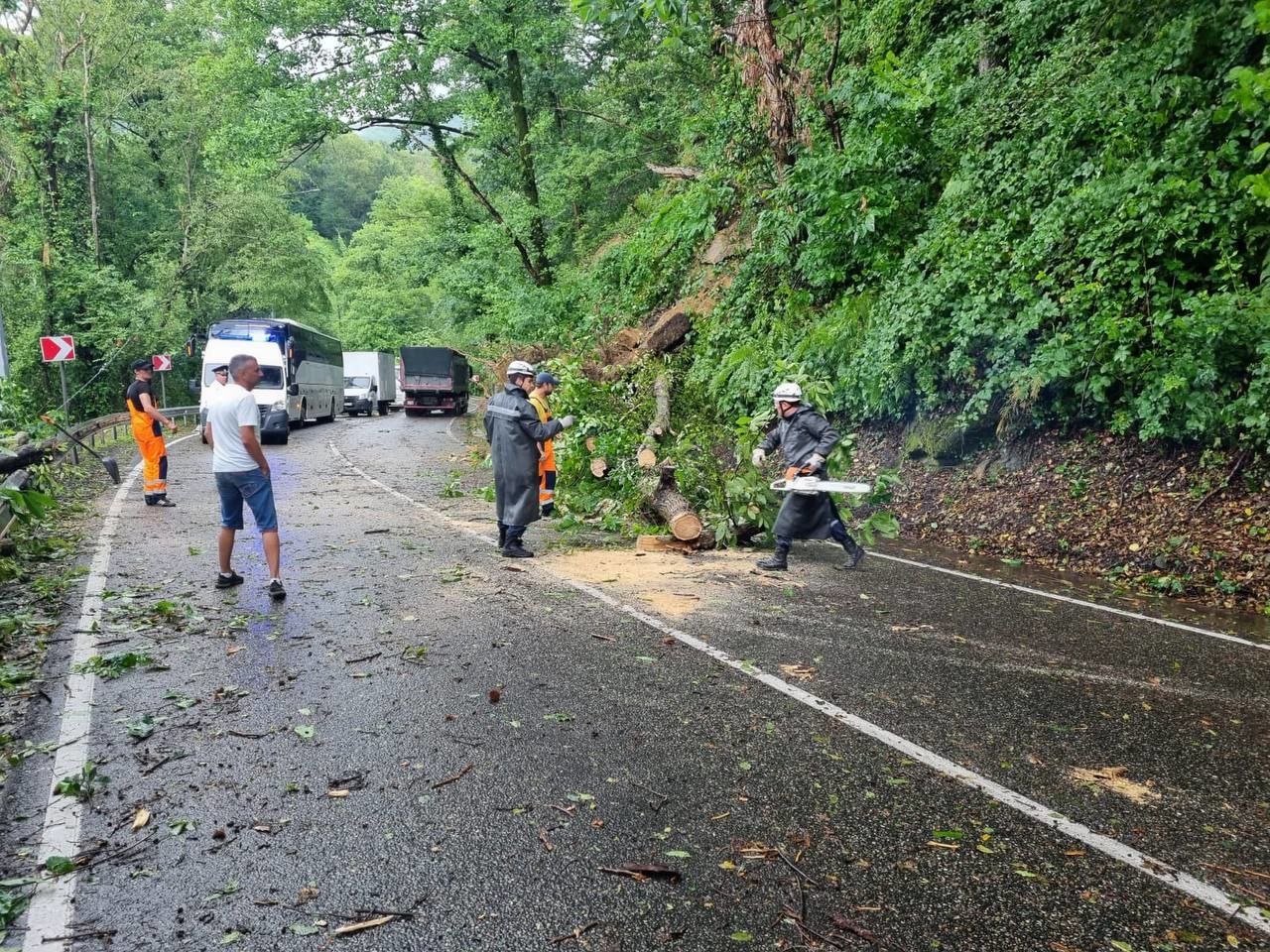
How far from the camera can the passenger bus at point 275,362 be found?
23.0 m

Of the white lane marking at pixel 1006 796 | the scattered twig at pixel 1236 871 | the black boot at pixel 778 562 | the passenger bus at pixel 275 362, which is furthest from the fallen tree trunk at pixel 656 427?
the passenger bus at pixel 275 362

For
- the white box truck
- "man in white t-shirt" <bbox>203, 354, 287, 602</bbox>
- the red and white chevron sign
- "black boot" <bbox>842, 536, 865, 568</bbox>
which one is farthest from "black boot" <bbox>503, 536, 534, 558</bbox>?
the white box truck

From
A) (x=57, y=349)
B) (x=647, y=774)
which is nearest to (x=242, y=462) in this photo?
(x=647, y=774)

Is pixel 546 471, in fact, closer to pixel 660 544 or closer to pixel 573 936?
pixel 660 544

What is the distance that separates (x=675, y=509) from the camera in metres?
9.00

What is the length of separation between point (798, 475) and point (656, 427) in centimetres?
307

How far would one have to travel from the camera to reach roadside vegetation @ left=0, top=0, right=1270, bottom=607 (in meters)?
8.46

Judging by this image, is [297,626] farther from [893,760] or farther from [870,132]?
[870,132]

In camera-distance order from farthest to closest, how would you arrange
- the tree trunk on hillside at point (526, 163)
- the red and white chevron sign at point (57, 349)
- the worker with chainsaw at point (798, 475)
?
the tree trunk on hillside at point (526, 163) < the red and white chevron sign at point (57, 349) < the worker with chainsaw at point (798, 475)

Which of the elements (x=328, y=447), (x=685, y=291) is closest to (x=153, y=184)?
(x=328, y=447)

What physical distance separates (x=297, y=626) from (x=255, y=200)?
37050 mm

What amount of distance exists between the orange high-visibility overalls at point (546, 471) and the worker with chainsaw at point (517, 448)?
1.24ft

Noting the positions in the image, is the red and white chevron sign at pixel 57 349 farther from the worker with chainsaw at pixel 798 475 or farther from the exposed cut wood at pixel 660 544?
the worker with chainsaw at pixel 798 475

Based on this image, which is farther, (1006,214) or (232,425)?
(1006,214)
